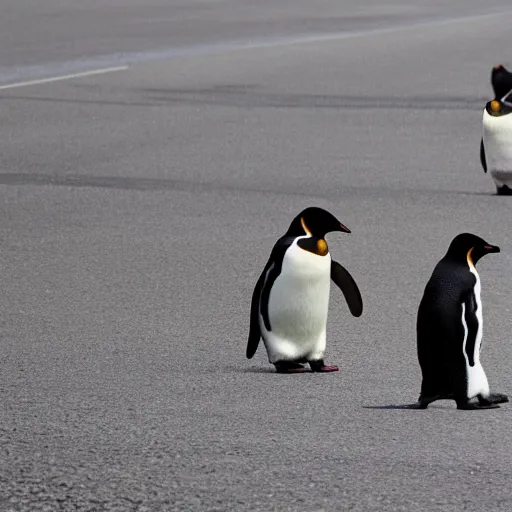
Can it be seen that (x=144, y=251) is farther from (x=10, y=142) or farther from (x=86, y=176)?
(x=10, y=142)

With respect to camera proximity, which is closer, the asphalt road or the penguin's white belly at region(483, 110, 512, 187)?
the asphalt road

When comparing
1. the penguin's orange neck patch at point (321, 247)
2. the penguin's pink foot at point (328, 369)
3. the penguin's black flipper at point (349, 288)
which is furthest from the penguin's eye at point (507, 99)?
the penguin's orange neck patch at point (321, 247)

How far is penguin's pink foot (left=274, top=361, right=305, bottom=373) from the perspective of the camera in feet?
20.4

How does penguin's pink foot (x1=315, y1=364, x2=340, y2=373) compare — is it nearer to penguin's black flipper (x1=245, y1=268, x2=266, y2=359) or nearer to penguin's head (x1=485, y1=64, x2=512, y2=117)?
penguin's black flipper (x1=245, y1=268, x2=266, y2=359)

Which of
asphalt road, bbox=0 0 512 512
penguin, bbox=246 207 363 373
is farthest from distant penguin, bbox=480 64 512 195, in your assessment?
penguin, bbox=246 207 363 373

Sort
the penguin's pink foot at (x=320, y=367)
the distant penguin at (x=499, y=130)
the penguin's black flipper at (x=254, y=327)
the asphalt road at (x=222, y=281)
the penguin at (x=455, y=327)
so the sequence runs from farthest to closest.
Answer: the distant penguin at (x=499, y=130) → the penguin's pink foot at (x=320, y=367) → the penguin's black flipper at (x=254, y=327) → the penguin at (x=455, y=327) → the asphalt road at (x=222, y=281)

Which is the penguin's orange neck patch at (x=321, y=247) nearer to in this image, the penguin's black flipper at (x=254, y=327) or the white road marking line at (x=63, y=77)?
the penguin's black flipper at (x=254, y=327)

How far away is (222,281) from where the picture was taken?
854 centimetres

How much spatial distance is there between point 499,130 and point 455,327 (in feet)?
21.5

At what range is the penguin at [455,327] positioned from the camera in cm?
531

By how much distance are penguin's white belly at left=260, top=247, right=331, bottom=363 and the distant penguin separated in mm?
5648

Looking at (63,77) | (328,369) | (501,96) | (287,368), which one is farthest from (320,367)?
(63,77)

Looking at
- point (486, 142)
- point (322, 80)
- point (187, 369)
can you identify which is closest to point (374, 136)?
point (486, 142)

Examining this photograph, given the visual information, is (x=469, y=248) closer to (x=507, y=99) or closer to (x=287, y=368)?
(x=287, y=368)
